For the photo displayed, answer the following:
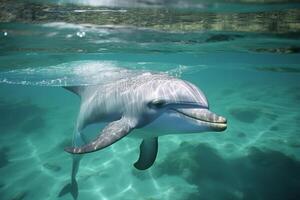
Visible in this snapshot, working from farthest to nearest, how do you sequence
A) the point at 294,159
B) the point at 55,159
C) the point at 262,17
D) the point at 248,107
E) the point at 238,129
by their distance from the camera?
1. the point at 248,107
2. the point at 238,129
3. the point at 55,159
4. the point at 294,159
5. the point at 262,17

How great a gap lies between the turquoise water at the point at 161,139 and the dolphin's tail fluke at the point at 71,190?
1.54ft

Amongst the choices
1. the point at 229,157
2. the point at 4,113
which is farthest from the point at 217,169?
the point at 4,113

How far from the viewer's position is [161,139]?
15148 millimetres

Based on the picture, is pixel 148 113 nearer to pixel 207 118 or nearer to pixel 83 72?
pixel 207 118

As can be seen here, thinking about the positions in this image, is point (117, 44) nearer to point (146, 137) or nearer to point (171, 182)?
point (171, 182)

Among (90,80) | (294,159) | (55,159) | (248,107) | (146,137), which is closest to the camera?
(146,137)

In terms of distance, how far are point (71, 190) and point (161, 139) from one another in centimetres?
580

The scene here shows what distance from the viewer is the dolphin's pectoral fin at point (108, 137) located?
4867mm

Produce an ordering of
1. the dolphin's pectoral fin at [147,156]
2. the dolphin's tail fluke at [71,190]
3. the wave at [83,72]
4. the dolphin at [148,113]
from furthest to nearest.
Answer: the wave at [83,72] < the dolphin's tail fluke at [71,190] < the dolphin's pectoral fin at [147,156] < the dolphin at [148,113]

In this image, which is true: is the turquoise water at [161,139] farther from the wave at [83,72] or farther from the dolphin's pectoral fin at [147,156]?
the dolphin's pectoral fin at [147,156]

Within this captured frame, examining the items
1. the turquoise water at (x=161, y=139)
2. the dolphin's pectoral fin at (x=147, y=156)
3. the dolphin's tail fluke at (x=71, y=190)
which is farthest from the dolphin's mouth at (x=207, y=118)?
the dolphin's tail fluke at (x=71, y=190)

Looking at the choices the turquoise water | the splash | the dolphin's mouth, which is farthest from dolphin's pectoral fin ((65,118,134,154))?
the splash

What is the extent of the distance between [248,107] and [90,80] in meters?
11.5

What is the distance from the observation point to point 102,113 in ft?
21.8
